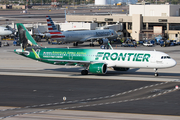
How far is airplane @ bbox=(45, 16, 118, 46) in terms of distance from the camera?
99.2m

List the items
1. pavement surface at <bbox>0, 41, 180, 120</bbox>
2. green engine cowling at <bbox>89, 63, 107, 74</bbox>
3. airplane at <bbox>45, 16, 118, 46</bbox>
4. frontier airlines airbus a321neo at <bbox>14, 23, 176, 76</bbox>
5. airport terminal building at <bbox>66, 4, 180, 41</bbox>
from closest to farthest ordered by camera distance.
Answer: pavement surface at <bbox>0, 41, 180, 120</bbox> → frontier airlines airbus a321neo at <bbox>14, 23, 176, 76</bbox> → green engine cowling at <bbox>89, 63, 107, 74</bbox> → airplane at <bbox>45, 16, 118, 46</bbox> → airport terminal building at <bbox>66, 4, 180, 41</bbox>

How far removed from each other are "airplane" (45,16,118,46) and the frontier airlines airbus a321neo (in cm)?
4017

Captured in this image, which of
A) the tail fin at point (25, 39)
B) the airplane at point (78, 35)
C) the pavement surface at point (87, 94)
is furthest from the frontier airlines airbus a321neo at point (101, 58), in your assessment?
the airplane at point (78, 35)

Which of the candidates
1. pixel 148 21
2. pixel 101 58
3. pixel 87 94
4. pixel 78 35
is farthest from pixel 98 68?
pixel 148 21

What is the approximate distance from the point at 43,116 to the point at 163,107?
41.8 feet

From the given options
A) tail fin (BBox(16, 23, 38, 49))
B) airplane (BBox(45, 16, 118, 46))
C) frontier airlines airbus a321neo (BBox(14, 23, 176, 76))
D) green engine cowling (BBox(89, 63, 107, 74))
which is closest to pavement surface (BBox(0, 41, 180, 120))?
green engine cowling (BBox(89, 63, 107, 74))

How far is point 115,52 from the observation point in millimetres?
53219

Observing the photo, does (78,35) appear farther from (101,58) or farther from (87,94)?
(87,94)

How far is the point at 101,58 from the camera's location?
5353 centimetres

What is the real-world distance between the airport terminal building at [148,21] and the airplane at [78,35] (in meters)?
13.7

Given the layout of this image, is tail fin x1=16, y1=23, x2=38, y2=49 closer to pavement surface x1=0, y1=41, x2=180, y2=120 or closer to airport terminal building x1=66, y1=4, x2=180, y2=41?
pavement surface x1=0, y1=41, x2=180, y2=120

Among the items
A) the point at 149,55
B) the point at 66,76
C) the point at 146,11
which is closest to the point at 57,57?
the point at 66,76

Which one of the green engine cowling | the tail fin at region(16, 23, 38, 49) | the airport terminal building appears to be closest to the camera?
the green engine cowling

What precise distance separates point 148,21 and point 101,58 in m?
71.8
